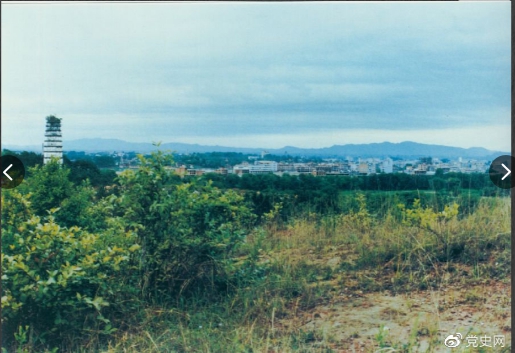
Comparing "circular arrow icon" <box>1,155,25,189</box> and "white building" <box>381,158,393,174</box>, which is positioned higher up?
"white building" <box>381,158,393,174</box>

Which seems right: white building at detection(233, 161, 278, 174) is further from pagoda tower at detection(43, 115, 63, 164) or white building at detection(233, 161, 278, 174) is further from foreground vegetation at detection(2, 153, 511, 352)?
pagoda tower at detection(43, 115, 63, 164)

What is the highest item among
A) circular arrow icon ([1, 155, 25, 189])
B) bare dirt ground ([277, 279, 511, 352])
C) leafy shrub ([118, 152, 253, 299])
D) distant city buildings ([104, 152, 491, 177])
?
distant city buildings ([104, 152, 491, 177])

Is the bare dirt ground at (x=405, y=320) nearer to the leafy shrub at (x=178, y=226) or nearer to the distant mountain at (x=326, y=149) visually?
the leafy shrub at (x=178, y=226)

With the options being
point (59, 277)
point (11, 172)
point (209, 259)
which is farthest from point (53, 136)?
point (209, 259)

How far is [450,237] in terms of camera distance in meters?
5.12

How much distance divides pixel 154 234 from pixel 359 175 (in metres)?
1.33

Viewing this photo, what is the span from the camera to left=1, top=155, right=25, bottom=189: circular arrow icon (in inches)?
198

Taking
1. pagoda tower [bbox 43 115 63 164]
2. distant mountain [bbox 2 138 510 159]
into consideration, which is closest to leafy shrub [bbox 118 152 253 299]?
distant mountain [bbox 2 138 510 159]

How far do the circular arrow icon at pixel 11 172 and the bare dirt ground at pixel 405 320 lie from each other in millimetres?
1862

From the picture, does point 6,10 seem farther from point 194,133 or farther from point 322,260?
point 322,260

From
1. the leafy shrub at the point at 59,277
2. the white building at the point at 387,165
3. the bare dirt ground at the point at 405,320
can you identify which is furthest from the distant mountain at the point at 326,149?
the bare dirt ground at the point at 405,320

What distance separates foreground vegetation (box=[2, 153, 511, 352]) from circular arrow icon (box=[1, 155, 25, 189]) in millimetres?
62

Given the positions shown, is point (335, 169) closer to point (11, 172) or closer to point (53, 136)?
point (53, 136)

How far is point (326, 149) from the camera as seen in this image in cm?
500
